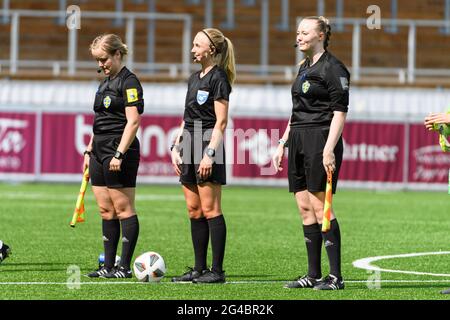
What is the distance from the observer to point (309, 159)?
857cm

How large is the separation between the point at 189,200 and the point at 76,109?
656 inches

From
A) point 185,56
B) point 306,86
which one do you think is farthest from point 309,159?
point 185,56

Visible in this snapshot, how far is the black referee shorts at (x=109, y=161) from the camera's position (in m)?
9.39

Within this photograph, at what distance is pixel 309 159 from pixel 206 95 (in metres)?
1.03

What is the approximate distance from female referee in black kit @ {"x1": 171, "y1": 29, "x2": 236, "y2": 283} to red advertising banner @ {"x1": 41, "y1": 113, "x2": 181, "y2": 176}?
636 inches

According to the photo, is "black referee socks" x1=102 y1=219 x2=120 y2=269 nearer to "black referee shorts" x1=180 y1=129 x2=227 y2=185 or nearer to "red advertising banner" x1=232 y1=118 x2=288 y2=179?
"black referee shorts" x1=180 y1=129 x2=227 y2=185

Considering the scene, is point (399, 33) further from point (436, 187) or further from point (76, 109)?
point (76, 109)

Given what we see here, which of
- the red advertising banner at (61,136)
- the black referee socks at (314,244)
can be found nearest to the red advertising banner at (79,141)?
the red advertising banner at (61,136)

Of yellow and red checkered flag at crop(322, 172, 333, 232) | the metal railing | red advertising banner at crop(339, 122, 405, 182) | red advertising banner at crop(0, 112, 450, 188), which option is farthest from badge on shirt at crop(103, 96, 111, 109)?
the metal railing

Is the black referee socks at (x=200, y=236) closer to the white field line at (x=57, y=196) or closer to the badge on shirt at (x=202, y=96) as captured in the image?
the badge on shirt at (x=202, y=96)

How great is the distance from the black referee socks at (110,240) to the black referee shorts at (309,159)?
1.75 metres

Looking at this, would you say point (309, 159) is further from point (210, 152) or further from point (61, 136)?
point (61, 136)
